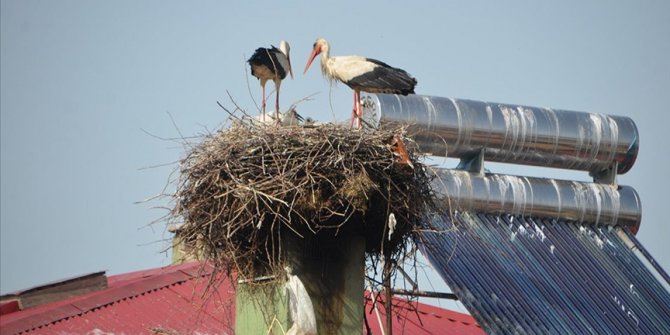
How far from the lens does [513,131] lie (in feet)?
65.8

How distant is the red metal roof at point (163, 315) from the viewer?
1762cm

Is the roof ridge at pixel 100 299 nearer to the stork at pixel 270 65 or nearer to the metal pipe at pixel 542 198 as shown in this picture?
the stork at pixel 270 65

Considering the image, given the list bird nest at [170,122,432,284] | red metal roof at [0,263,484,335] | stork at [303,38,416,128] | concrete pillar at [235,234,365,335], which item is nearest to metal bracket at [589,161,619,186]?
red metal roof at [0,263,484,335]

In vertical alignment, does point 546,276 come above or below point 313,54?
below

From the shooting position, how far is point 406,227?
14.8 m

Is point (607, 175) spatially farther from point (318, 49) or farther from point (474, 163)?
point (318, 49)

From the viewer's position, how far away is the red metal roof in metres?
17.6

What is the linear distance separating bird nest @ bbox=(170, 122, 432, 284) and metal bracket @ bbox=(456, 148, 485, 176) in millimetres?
4958

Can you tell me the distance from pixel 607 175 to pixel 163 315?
612 centimetres

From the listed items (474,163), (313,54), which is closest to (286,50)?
(313,54)

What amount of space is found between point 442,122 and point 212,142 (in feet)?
17.0

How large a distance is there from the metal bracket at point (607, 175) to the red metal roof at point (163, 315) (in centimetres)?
255

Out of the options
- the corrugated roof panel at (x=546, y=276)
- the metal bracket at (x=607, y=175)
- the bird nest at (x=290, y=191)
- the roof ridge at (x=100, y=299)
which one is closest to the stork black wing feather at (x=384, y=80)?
the corrugated roof panel at (x=546, y=276)

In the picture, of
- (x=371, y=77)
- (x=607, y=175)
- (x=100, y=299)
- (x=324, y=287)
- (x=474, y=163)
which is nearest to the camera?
(x=324, y=287)
